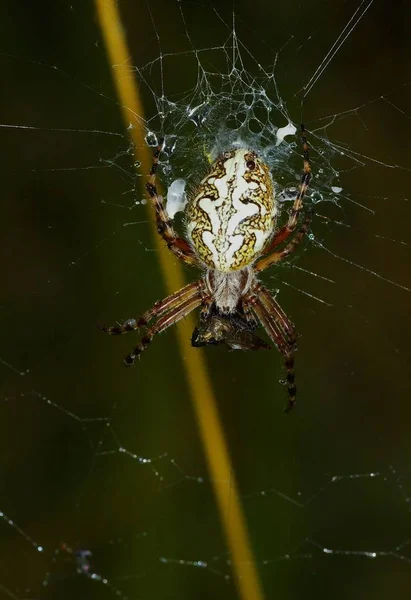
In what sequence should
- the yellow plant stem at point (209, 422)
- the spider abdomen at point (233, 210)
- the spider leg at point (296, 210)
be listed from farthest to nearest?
1. the yellow plant stem at point (209, 422)
2. the spider leg at point (296, 210)
3. the spider abdomen at point (233, 210)

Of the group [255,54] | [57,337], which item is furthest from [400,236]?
[57,337]

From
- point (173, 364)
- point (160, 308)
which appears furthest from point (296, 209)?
point (173, 364)

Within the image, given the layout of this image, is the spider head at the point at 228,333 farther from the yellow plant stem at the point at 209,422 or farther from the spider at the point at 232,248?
the yellow plant stem at the point at 209,422

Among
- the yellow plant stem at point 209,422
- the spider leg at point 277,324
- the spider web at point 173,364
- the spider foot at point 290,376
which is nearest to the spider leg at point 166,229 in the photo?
the spider leg at point 277,324

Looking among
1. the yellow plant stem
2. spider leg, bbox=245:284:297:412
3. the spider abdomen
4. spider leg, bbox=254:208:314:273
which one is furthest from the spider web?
the spider abdomen

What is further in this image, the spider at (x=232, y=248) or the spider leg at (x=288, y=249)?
the spider leg at (x=288, y=249)

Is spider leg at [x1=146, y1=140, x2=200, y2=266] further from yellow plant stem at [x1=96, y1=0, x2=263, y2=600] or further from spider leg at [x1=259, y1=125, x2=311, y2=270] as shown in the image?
yellow plant stem at [x1=96, y1=0, x2=263, y2=600]
